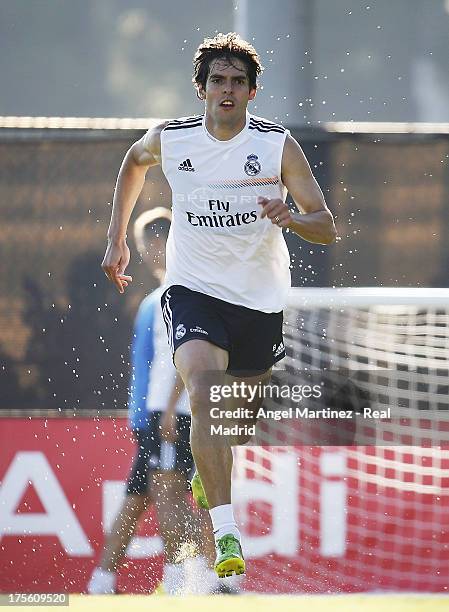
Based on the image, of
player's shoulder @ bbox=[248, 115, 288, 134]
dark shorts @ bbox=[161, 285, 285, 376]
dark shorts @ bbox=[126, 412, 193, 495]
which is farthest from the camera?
dark shorts @ bbox=[126, 412, 193, 495]

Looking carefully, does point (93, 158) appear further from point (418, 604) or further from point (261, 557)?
point (418, 604)

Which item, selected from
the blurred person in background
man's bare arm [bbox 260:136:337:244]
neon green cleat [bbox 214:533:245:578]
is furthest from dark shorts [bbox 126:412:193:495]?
man's bare arm [bbox 260:136:337:244]

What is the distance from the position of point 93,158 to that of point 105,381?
0.94 meters

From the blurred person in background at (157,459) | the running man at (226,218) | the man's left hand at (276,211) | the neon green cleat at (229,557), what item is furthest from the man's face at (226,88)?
the neon green cleat at (229,557)

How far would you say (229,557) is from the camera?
14.3 ft

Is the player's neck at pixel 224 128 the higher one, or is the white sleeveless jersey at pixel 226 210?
the player's neck at pixel 224 128

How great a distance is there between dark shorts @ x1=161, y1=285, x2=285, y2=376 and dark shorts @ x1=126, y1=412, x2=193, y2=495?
0.76 metres

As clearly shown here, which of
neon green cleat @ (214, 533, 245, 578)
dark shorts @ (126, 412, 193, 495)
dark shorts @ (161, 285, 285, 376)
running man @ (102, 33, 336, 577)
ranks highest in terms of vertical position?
running man @ (102, 33, 336, 577)

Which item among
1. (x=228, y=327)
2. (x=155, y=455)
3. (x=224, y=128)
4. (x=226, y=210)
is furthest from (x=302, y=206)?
(x=155, y=455)

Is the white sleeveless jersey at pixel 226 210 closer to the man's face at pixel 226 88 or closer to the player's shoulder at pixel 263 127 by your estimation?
the player's shoulder at pixel 263 127

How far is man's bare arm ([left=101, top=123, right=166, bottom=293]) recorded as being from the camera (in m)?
4.92

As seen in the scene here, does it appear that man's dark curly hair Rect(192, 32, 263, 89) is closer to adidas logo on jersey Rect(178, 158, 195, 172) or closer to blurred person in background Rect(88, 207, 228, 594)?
adidas logo on jersey Rect(178, 158, 195, 172)

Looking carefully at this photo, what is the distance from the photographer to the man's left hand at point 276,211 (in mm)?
4262

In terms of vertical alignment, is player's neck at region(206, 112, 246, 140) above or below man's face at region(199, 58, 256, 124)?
below
